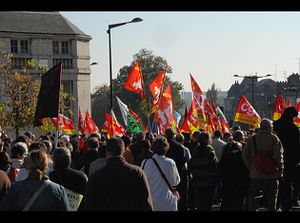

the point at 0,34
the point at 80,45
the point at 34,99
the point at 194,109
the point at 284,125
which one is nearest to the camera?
the point at 284,125

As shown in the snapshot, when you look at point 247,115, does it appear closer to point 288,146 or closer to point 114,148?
point 288,146

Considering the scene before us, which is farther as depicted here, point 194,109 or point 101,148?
point 194,109

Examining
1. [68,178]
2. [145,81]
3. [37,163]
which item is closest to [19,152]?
[68,178]

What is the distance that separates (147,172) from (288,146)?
162 inches

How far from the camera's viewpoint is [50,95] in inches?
541

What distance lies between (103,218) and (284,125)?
26.1 feet

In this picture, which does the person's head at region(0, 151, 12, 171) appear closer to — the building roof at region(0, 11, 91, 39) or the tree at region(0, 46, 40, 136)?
the tree at region(0, 46, 40, 136)

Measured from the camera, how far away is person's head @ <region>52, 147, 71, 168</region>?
9.55m

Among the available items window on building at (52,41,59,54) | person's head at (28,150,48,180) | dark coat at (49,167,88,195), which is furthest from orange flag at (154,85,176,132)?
window on building at (52,41,59,54)

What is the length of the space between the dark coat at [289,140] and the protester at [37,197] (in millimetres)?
7231
